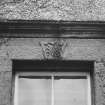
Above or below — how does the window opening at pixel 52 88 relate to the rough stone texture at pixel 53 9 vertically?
below

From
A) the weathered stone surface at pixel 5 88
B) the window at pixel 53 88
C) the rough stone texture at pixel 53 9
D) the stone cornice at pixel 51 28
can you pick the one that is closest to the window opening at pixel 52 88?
the window at pixel 53 88

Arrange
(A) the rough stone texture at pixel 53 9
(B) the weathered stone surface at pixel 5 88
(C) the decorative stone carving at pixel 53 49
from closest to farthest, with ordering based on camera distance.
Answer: (B) the weathered stone surface at pixel 5 88
(C) the decorative stone carving at pixel 53 49
(A) the rough stone texture at pixel 53 9

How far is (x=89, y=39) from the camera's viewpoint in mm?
4820

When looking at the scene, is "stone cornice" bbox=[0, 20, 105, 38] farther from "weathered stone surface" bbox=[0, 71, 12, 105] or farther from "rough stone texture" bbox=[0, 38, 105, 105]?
"weathered stone surface" bbox=[0, 71, 12, 105]

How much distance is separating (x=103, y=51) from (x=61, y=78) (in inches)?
26.8

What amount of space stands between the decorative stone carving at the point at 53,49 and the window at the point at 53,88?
0.91 feet

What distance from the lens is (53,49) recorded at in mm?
4746

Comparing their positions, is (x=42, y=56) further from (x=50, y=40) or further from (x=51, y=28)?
(x=51, y=28)

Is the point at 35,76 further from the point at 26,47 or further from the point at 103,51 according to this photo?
the point at 103,51

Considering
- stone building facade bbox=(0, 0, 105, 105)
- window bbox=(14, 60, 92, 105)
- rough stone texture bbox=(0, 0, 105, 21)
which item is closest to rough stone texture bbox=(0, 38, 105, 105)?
stone building facade bbox=(0, 0, 105, 105)

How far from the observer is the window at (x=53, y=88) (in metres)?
4.74

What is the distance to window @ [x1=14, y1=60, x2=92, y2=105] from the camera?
474 cm

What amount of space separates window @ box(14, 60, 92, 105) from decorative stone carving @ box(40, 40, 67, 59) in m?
0.28

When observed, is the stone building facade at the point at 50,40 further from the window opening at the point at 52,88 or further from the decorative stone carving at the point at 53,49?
the window opening at the point at 52,88
